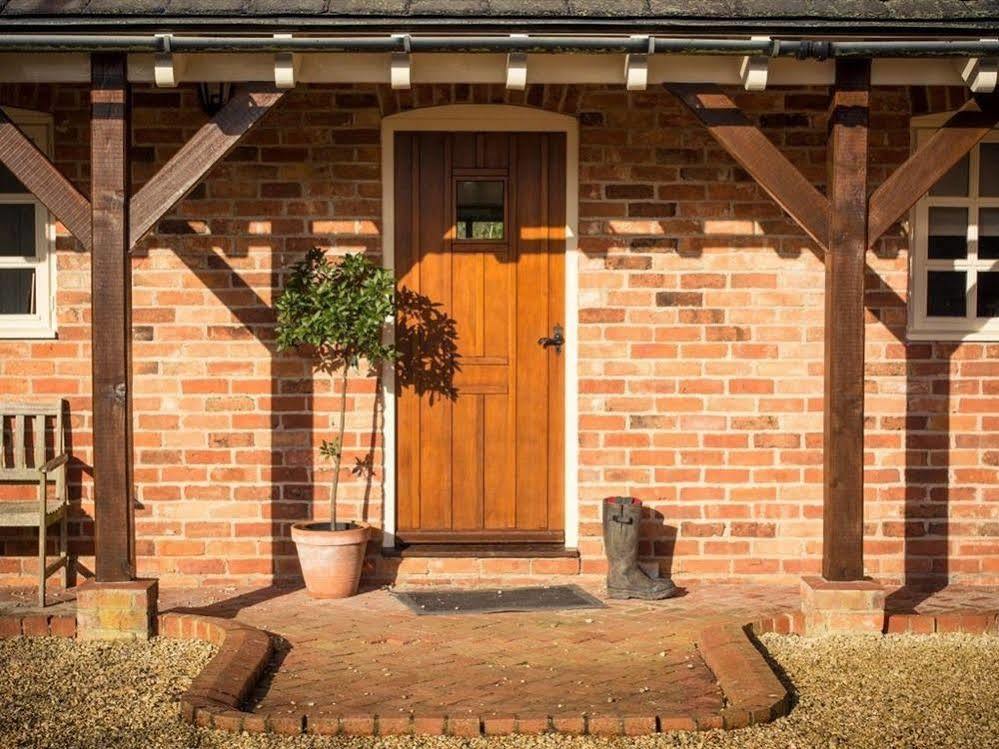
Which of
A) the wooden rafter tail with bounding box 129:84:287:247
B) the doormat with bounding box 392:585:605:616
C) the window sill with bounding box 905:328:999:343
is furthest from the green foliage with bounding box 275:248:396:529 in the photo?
the window sill with bounding box 905:328:999:343

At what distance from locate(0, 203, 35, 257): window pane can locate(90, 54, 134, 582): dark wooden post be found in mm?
1707

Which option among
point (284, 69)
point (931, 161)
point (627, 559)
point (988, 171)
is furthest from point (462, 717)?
point (988, 171)

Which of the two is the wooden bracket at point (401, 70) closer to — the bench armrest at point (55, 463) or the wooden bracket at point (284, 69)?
the wooden bracket at point (284, 69)

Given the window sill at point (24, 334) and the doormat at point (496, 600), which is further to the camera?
the window sill at point (24, 334)

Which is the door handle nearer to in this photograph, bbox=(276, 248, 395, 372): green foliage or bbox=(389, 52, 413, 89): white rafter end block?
bbox=(276, 248, 395, 372): green foliage

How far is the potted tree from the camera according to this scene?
7.64 metres

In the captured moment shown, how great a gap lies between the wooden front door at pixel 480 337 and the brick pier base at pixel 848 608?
6.54ft

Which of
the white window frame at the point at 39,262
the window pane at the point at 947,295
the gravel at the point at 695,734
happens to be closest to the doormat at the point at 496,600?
the gravel at the point at 695,734

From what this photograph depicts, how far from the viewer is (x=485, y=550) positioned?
27.2 ft

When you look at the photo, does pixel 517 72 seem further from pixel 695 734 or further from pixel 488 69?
pixel 695 734

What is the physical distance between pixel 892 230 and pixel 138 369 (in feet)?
15.0

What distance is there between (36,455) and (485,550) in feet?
8.86

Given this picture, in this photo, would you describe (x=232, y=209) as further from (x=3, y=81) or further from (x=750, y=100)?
(x=750, y=100)

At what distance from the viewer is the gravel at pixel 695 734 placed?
525cm
